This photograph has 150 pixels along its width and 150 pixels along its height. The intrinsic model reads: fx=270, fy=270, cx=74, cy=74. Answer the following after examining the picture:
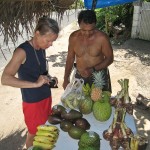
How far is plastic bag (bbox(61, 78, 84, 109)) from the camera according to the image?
3271 mm

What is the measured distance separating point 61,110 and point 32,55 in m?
0.73

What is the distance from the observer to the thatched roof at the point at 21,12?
3139 mm

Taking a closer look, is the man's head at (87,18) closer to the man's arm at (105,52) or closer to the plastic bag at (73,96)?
the man's arm at (105,52)

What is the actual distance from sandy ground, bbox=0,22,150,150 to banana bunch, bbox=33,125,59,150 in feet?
6.64

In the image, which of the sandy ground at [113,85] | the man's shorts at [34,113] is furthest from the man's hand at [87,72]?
the sandy ground at [113,85]

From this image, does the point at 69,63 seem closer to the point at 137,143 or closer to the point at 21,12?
the point at 21,12

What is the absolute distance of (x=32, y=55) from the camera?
10.4 ft

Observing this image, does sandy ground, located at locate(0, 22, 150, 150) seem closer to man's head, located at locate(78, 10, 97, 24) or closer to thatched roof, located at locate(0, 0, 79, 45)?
thatched roof, located at locate(0, 0, 79, 45)

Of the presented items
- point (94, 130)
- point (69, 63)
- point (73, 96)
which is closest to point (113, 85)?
point (69, 63)

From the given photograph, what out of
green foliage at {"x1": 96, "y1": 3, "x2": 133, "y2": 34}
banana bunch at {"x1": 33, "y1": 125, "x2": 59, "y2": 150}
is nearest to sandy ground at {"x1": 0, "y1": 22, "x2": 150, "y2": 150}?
green foliage at {"x1": 96, "y1": 3, "x2": 133, "y2": 34}

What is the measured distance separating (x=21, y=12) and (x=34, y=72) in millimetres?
758

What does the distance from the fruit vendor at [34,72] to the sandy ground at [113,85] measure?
136 centimetres

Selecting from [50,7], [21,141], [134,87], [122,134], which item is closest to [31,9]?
[50,7]

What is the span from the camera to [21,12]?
3.33 metres
